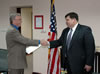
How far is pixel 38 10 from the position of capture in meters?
4.66

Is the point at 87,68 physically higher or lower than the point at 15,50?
lower

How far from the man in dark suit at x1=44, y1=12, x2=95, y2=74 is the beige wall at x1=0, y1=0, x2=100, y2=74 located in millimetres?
1732

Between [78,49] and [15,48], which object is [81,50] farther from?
[15,48]

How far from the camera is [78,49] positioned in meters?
2.48

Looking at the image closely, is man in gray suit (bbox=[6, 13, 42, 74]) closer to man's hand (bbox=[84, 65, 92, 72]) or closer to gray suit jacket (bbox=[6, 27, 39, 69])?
gray suit jacket (bbox=[6, 27, 39, 69])

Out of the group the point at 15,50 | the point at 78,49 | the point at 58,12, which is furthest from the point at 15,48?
the point at 58,12

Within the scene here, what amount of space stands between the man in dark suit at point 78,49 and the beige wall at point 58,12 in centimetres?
173

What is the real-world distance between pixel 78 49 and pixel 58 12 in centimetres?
219

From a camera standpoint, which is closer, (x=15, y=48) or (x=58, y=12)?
(x=15, y=48)

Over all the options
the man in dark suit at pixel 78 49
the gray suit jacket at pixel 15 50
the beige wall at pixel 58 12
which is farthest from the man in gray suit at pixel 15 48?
the beige wall at pixel 58 12

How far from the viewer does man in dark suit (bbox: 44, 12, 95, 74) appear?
7.97ft

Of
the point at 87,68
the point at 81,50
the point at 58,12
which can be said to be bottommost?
the point at 87,68

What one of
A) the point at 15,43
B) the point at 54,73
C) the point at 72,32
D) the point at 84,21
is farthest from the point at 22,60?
the point at 84,21

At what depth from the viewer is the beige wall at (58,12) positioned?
163 inches
